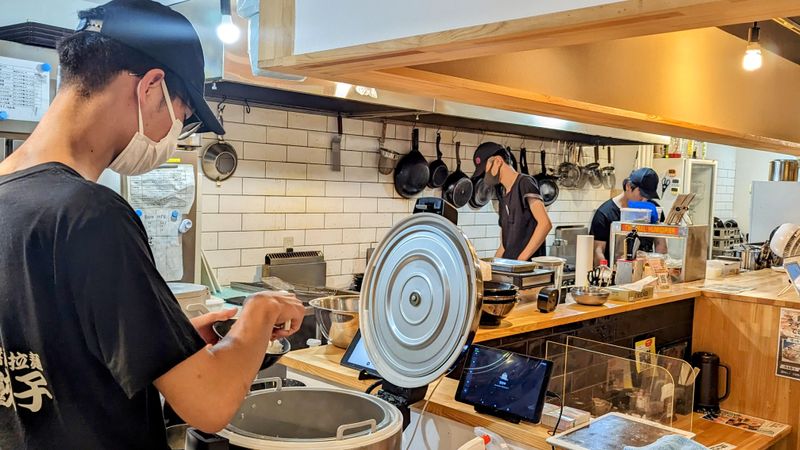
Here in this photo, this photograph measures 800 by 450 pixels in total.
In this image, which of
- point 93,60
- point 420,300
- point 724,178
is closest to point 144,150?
point 93,60

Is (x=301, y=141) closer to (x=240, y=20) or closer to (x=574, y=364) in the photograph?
(x=240, y=20)

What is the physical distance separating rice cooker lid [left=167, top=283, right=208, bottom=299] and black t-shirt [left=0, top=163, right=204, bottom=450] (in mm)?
2304

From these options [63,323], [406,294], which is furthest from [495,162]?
[63,323]

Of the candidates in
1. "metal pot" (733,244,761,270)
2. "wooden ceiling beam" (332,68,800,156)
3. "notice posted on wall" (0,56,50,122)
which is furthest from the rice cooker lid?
"metal pot" (733,244,761,270)

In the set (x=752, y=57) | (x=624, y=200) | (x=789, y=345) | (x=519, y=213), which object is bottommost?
(x=789, y=345)

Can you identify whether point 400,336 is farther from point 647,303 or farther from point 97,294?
point 647,303

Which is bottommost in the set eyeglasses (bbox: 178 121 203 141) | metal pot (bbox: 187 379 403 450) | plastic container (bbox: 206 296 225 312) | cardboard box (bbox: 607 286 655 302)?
plastic container (bbox: 206 296 225 312)

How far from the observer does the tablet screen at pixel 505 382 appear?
1.79 metres

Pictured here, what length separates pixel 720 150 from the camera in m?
9.35

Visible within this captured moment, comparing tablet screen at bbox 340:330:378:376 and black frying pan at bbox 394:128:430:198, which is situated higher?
black frying pan at bbox 394:128:430:198

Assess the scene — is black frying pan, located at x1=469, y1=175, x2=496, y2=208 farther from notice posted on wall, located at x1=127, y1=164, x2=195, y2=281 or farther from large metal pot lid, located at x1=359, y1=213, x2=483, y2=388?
large metal pot lid, located at x1=359, y1=213, x2=483, y2=388

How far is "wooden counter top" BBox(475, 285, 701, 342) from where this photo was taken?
8.32 feet

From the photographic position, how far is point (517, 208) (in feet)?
15.4

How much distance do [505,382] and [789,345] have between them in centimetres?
216
